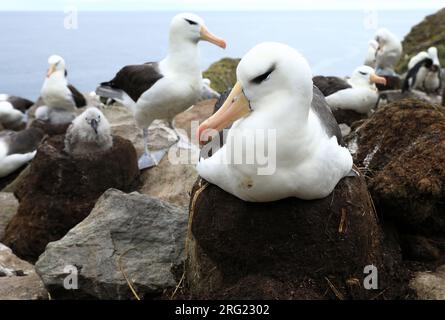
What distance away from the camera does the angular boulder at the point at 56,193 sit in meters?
6.10

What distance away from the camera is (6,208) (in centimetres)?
707

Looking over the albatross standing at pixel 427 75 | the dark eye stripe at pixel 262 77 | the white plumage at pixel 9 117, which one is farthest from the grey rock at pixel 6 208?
the albatross standing at pixel 427 75

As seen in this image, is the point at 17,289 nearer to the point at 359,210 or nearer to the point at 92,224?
the point at 92,224

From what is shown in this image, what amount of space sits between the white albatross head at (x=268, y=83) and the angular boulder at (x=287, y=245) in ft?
1.79

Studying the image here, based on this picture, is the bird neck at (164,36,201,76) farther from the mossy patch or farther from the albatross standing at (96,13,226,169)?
the mossy patch

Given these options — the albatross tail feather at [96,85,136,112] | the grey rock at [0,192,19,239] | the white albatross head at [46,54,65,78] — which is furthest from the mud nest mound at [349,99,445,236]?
the white albatross head at [46,54,65,78]

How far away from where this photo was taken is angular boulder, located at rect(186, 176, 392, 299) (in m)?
3.41

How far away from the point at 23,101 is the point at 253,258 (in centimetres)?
1106

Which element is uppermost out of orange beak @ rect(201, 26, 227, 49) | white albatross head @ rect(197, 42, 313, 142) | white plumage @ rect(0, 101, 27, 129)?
white albatross head @ rect(197, 42, 313, 142)

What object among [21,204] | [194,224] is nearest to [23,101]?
[21,204]

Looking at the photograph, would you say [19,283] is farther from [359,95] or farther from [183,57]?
[359,95]

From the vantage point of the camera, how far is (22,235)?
6102 millimetres

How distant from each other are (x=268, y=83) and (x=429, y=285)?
1696mm

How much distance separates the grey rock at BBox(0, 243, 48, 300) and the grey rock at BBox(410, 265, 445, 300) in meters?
2.38
